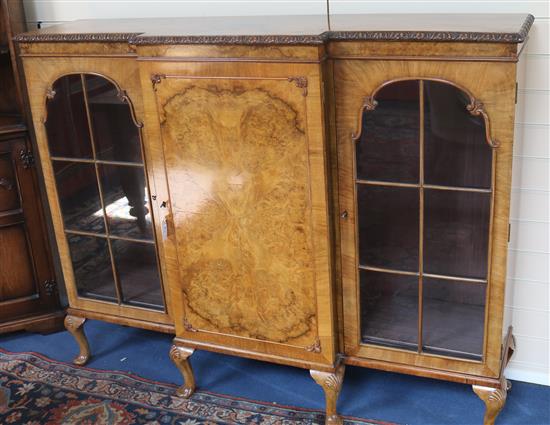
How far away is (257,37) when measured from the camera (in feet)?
5.01

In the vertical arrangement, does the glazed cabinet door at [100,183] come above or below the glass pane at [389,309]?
above

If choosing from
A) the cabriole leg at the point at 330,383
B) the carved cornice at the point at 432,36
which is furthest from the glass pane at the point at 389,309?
the carved cornice at the point at 432,36

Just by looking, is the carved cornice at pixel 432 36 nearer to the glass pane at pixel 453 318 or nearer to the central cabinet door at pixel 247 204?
the central cabinet door at pixel 247 204

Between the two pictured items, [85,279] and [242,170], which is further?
[85,279]

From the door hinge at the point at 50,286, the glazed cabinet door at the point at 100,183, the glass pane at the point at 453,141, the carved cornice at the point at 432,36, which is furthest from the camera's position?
the door hinge at the point at 50,286

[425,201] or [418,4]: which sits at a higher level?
[418,4]

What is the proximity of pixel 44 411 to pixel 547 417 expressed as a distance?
4.47 ft

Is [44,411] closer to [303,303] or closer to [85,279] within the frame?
[85,279]

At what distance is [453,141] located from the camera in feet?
5.04

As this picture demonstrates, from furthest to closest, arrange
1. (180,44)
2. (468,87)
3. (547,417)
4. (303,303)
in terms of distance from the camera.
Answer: (547,417), (303,303), (180,44), (468,87)

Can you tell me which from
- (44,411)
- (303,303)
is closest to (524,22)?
(303,303)

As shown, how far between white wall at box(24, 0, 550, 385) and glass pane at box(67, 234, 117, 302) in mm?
676

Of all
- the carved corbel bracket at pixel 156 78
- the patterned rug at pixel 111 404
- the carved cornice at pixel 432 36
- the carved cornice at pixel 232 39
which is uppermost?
the carved cornice at pixel 232 39

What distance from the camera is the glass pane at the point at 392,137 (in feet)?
5.03
